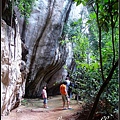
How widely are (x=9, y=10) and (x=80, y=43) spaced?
3.04m

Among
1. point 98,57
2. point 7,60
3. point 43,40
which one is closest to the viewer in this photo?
point 7,60

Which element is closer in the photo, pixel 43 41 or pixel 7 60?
pixel 7 60

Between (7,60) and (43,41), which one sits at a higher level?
(43,41)

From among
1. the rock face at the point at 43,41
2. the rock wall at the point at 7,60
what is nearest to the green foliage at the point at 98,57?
the rock face at the point at 43,41

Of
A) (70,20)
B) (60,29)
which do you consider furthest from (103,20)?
(70,20)

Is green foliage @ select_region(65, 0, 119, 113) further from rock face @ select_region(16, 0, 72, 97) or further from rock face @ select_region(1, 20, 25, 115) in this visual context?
rock face @ select_region(1, 20, 25, 115)

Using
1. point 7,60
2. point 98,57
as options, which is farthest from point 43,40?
point 7,60

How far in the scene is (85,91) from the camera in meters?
5.12

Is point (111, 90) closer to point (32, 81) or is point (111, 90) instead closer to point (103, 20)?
point (103, 20)

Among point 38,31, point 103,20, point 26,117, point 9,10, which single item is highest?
point 38,31

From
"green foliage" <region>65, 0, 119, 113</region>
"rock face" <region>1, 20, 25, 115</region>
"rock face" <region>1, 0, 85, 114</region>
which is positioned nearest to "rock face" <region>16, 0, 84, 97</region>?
"rock face" <region>1, 0, 85, 114</region>

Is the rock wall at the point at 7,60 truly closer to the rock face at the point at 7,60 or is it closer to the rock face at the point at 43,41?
the rock face at the point at 7,60

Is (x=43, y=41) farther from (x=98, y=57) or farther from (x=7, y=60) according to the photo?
(x=7, y=60)

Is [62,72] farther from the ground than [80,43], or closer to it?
closer to it
